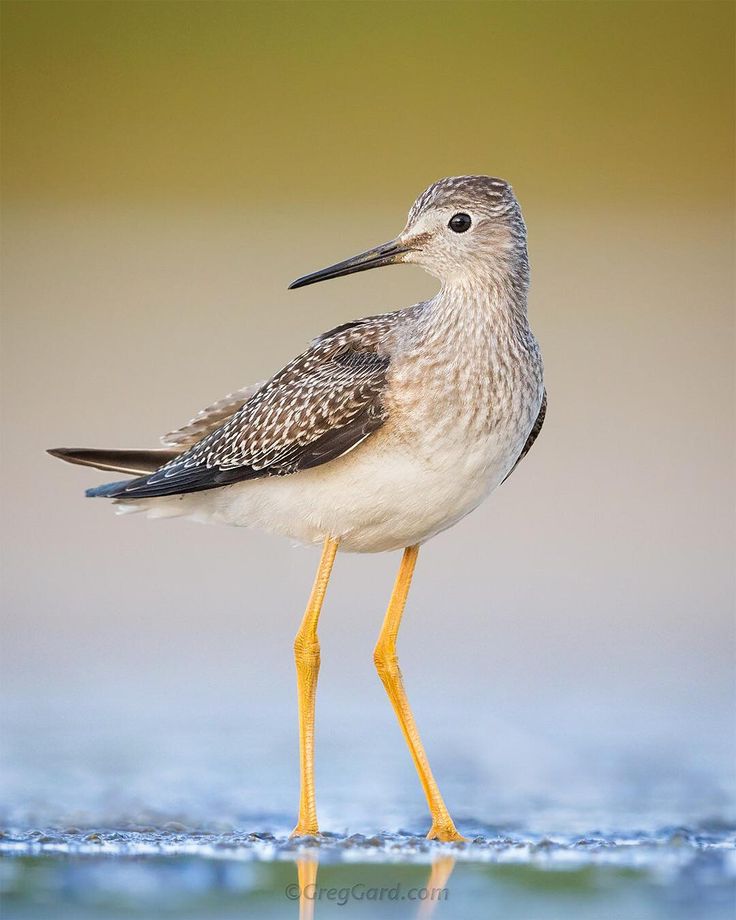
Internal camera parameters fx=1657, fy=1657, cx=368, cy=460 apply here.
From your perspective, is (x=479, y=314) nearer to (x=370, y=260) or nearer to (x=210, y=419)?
(x=370, y=260)

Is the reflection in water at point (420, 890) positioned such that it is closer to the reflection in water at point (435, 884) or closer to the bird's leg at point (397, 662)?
the reflection in water at point (435, 884)

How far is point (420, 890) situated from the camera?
6.80 m

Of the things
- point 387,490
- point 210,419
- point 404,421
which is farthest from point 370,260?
point 210,419

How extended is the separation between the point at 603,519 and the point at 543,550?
1043mm

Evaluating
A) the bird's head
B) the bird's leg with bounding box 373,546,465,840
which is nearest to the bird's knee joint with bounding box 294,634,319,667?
the bird's leg with bounding box 373,546,465,840

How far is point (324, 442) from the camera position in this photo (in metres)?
8.29

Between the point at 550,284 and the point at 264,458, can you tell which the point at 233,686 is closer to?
the point at 264,458

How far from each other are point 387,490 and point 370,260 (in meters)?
1.32

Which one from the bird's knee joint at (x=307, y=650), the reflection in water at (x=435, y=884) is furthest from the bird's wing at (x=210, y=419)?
the reflection in water at (x=435, y=884)

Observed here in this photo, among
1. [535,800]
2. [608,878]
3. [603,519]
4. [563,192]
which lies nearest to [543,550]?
[603,519]

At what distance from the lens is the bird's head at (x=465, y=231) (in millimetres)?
8336

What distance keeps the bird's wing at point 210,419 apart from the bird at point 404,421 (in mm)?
587

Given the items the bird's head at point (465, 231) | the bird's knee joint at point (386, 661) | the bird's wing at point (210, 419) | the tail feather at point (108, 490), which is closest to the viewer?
the bird's head at point (465, 231)

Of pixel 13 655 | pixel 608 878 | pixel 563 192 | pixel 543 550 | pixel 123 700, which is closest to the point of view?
pixel 608 878
